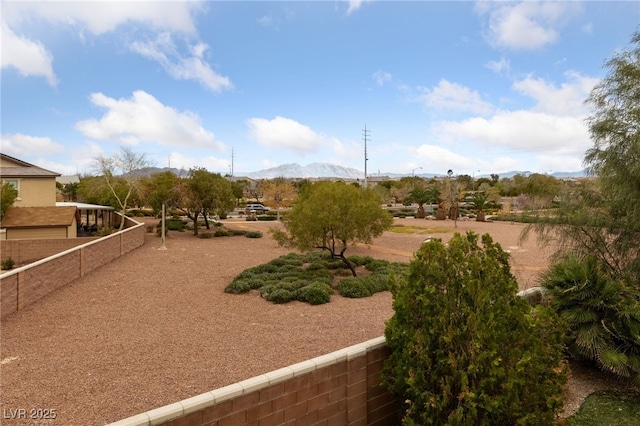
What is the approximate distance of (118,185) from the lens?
43.0 metres

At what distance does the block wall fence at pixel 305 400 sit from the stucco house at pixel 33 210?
27298mm

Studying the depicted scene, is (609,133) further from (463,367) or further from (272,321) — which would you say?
(272,321)

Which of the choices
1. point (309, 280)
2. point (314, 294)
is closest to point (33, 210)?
point (309, 280)

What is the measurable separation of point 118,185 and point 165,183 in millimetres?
12351

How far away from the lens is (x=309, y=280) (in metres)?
16.6

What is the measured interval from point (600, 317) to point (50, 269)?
16.9m

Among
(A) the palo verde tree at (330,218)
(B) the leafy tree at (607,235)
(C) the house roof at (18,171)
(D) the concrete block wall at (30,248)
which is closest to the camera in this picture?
(B) the leafy tree at (607,235)

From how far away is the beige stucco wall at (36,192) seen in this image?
3179cm

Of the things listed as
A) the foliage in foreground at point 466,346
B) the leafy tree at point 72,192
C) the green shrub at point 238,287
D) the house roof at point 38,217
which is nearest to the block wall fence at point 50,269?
the house roof at point 38,217

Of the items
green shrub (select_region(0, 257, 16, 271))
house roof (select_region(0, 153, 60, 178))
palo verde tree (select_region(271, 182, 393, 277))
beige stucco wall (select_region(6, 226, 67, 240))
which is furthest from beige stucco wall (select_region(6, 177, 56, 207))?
palo verde tree (select_region(271, 182, 393, 277))

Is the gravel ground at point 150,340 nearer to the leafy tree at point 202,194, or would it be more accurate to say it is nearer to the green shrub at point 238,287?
the green shrub at point 238,287

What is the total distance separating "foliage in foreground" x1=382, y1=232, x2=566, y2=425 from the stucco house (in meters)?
28.0

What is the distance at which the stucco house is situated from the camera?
26.7 metres

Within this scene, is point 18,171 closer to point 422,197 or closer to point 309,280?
point 309,280
